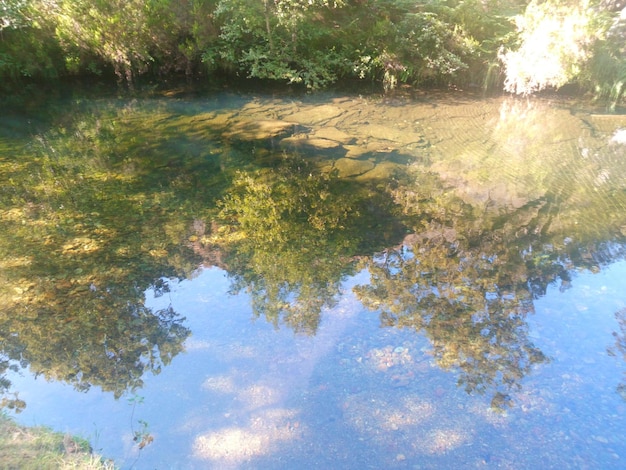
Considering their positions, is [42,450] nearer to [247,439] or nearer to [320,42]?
[247,439]

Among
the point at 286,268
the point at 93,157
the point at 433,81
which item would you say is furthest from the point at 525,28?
the point at 93,157

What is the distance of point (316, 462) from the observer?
3045 millimetres

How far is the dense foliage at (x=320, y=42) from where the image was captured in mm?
10148

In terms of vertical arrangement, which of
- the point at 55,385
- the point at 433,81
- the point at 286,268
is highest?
the point at 433,81

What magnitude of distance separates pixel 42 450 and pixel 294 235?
11.8ft

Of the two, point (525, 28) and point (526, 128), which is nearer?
point (526, 128)

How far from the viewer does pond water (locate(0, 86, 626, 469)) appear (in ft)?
10.8

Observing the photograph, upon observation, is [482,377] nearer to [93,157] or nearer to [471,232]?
[471,232]

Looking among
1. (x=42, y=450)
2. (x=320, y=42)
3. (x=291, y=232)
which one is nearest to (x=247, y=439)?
(x=42, y=450)

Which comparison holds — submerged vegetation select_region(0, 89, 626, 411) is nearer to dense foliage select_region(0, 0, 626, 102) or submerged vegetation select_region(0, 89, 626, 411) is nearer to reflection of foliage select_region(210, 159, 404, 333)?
reflection of foliage select_region(210, 159, 404, 333)

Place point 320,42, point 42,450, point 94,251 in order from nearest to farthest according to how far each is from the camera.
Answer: point 42,450, point 94,251, point 320,42

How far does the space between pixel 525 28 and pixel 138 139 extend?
9.60m

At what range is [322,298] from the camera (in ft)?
15.3

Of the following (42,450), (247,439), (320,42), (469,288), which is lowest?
(247,439)
